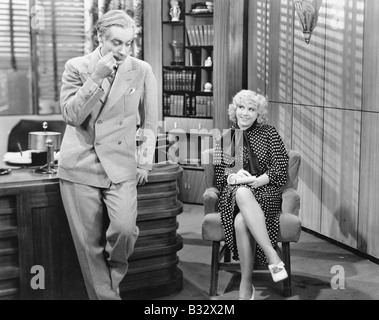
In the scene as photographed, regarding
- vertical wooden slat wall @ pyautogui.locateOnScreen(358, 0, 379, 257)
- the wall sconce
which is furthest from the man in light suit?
the wall sconce

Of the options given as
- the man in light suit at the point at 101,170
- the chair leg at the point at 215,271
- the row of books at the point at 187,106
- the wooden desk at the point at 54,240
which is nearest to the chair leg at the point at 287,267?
the chair leg at the point at 215,271

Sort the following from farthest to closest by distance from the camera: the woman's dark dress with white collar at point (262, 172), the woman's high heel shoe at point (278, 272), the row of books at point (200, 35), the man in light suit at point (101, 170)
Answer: the row of books at point (200, 35) < the woman's dark dress with white collar at point (262, 172) < the woman's high heel shoe at point (278, 272) < the man in light suit at point (101, 170)

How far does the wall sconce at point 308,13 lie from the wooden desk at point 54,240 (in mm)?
2145

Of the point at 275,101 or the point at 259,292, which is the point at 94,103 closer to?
the point at 259,292

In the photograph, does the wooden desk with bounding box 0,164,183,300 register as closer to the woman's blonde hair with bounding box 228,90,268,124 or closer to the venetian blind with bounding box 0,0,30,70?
the woman's blonde hair with bounding box 228,90,268,124

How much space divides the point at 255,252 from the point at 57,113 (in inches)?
144

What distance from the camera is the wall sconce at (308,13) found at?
5074mm

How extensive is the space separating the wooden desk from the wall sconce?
2.14 metres

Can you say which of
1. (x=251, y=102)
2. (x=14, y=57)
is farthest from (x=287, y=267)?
(x=14, y=57)

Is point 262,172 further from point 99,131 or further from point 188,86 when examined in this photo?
point 188,86

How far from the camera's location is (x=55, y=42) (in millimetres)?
6574

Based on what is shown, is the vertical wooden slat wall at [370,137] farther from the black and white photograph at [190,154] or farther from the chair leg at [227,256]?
the chair leg at [227,256]

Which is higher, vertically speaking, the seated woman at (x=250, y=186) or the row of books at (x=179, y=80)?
the row of books at (x=179, y=80)

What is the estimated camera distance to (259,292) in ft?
12.7
